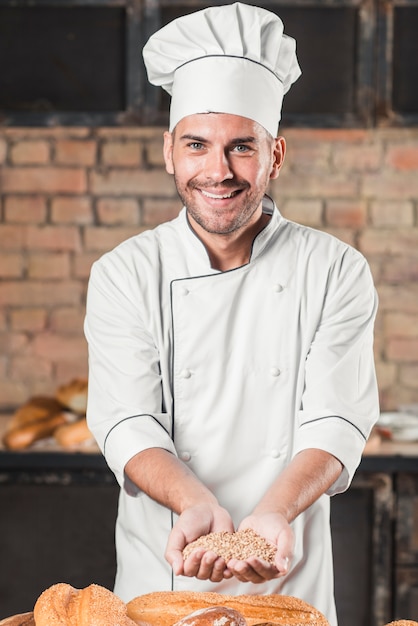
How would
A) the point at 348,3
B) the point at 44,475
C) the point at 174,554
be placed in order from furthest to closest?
1. the point at 348,3
2. the point at 44,475
3. the point at 174,554

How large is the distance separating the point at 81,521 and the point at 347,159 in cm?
160

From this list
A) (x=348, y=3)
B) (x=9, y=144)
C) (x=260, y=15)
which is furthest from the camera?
(x=9, y=144)

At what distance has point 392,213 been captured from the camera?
344cm

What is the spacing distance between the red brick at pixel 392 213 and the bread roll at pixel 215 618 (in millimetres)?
2493

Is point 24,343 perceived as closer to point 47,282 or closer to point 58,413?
point 47,282

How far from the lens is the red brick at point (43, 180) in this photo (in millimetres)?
3410

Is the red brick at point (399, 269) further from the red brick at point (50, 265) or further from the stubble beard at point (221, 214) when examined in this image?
the stubble beard at point (221, 214)

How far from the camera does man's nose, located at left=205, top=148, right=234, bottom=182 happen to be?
1614mm

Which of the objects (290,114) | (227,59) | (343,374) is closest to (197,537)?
(343,374)

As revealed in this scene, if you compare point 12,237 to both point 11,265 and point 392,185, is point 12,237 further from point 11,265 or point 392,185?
point 392,185

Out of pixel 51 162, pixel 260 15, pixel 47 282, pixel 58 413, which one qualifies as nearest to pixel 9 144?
pixel 51 162

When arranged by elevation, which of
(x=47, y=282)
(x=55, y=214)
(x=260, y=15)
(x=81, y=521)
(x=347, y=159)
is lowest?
(x=81, y=521)

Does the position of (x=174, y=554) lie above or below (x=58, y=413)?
above

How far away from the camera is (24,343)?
3.46 meters
